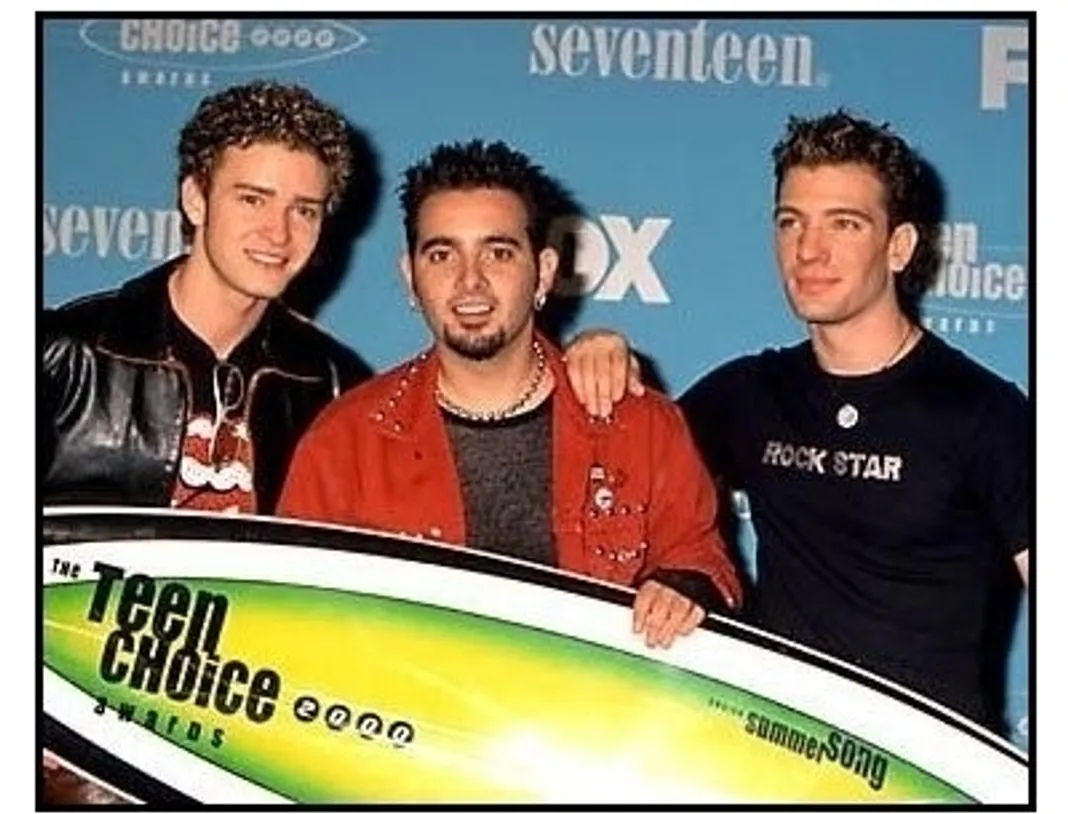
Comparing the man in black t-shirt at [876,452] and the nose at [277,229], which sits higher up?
the nose at [277,229]

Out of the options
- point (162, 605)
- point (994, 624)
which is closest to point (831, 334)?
point (994, 624)

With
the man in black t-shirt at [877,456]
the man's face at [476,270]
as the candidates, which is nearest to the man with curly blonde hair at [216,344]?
the man's face at [476,270]

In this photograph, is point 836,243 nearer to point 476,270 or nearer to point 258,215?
point 476,270

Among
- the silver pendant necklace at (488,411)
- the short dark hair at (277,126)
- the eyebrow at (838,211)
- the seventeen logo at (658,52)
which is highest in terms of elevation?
the seventeen logo at (658,52)

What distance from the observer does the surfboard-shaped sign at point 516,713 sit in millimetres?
2035

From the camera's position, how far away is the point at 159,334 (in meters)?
2.07

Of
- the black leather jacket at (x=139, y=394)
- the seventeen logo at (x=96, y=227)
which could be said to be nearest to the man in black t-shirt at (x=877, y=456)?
the black leather jacket at (x=139, y=394)

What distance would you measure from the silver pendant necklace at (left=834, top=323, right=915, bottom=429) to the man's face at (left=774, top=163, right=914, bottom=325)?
1.7 inches

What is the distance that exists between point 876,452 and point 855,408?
56 mm

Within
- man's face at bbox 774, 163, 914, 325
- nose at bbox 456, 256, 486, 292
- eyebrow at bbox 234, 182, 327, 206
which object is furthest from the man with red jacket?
man's face at bbox 774, 163, 914, 325

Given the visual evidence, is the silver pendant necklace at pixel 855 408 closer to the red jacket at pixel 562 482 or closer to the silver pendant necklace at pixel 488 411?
the red jacket at pixel 562 482

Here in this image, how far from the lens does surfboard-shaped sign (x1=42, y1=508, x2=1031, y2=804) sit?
2035 mm
